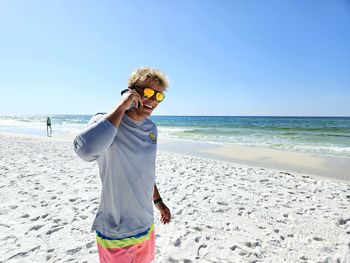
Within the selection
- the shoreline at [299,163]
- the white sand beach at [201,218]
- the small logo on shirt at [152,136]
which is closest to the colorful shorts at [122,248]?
the small logo on shirt at [152,136]

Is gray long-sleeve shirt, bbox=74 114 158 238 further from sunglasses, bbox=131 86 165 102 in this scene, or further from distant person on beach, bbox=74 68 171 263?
sunglasses, bbox=131 86 165 102

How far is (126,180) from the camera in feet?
4.19

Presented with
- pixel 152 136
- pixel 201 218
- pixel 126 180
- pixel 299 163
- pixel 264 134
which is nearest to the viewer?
pixel 126 180

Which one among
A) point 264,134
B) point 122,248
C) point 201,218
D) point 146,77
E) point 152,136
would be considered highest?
point 146,77

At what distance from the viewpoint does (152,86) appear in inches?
51.9

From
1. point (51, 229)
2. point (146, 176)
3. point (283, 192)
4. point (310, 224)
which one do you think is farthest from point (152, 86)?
point (283, 192)

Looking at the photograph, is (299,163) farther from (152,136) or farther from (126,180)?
(126,180)

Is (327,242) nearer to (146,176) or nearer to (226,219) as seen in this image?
(226,219)

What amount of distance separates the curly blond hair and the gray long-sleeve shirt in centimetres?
20

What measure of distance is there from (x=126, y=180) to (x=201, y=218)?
2961 mm

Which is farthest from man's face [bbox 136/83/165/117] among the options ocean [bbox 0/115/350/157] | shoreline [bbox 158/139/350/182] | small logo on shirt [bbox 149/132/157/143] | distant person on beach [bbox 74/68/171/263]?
shoreline [bbox 158/139/350/182]

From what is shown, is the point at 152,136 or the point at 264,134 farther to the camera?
the point at 264,134

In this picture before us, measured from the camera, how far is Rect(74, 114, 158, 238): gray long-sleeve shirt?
49.1 inches

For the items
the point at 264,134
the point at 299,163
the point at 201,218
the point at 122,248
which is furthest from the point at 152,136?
the point at 264,134
